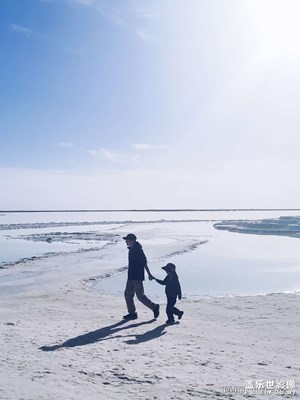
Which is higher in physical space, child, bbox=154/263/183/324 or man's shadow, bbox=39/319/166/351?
child, bbox=154/263/183/324

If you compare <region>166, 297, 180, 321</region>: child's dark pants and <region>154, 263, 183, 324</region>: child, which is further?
<region>154, 263, 183, 324</region>: child

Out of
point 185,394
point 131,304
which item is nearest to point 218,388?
point 185,394

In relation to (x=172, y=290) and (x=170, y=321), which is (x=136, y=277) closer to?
(x=172, y=290)

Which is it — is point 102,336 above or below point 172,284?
below

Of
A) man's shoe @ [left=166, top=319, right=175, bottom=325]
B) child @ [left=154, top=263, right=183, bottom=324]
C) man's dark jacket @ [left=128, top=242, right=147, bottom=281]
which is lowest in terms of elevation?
man's shoe @ [left=166, top=319, right=175, bottom=325]

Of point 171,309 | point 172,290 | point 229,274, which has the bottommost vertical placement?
point 229,274

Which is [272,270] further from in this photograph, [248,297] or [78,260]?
[78,260]

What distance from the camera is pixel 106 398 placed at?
5297 mm

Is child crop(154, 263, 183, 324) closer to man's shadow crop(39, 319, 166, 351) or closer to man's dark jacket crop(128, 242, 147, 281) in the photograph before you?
man's dark jacket crop(128, 242, 147, 281)

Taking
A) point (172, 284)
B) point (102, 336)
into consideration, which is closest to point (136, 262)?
point (172, 284)

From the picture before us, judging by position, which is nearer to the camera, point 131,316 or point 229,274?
point 131,316

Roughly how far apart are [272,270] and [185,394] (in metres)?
16.5

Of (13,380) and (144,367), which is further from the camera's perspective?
(144,367)

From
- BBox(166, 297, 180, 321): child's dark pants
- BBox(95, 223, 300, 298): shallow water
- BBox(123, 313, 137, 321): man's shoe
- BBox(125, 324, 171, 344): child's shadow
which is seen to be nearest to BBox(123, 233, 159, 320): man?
BBox(123, 313, 137, 321): man's shoe
